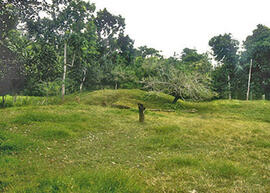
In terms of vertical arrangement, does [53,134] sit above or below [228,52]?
below

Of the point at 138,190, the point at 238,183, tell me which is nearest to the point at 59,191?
the point at 138,190

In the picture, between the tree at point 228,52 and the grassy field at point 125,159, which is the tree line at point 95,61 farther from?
the grassy field at point 125,159

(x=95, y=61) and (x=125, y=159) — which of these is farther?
(x=95, y=61)

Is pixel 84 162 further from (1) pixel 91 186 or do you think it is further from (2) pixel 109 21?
(2) pixel 109 21

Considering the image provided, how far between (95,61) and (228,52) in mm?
32405

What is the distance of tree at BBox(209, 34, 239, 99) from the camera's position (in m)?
44.2

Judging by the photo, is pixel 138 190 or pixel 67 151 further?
pixel 67 151

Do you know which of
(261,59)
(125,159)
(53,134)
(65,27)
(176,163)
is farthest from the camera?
(261,59)

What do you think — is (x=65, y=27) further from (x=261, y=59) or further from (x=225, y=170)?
(x=261, y=59)

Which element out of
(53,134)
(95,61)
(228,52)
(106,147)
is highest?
(228,52)

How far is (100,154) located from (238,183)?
4.49 metres

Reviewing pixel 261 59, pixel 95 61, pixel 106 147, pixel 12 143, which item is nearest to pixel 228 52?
pixel 261 59

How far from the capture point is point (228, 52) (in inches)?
1756

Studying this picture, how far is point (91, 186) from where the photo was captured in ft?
12.8
